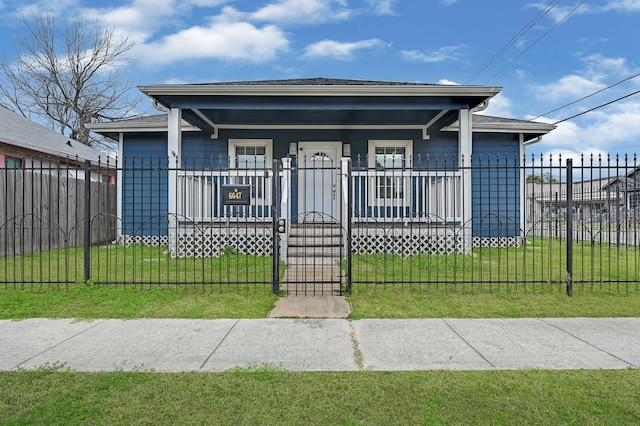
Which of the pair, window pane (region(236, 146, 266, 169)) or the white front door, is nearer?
the white front door

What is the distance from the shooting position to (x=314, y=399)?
9.80 feet

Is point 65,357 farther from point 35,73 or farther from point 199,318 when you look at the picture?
point 35,73

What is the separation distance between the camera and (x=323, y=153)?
1275cm

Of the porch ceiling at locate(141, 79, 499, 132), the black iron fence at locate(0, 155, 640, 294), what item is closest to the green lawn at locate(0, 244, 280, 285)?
the black iron fence at locate(0, 155, 640, 294)

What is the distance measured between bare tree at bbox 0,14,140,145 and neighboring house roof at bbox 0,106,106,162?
31.3ft

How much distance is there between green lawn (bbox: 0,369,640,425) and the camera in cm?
272

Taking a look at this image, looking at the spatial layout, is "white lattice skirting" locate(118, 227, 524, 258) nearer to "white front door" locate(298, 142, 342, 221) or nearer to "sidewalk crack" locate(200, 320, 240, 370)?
"white front door" locate(298, 142, 342, 221)

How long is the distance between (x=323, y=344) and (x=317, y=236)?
510cm

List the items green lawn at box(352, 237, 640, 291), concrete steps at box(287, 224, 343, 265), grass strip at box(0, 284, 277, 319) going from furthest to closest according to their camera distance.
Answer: concrete steps at box(287, 224, 343, 265) < green lawn at box(352, 237, 640, 291) < grass strip at box(0, 284, 277, 319)

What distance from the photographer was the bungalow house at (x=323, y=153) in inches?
382

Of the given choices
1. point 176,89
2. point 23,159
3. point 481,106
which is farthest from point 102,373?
point 23,159

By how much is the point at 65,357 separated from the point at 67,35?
2933 cm

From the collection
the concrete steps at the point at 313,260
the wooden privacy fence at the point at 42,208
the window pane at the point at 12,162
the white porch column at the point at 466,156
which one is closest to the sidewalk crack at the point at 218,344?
the concrete steps at the point at 313,260

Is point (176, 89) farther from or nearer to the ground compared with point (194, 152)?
farther from the ground
